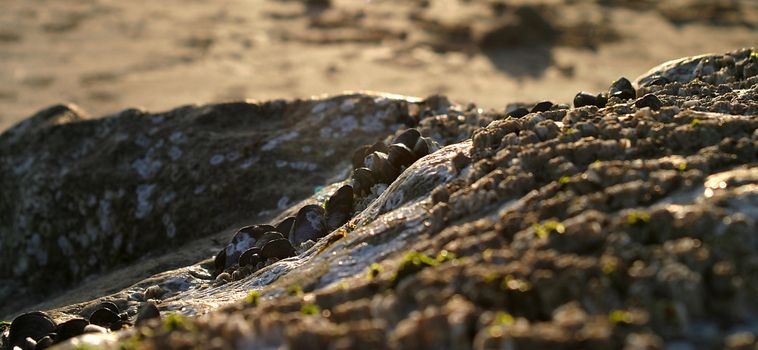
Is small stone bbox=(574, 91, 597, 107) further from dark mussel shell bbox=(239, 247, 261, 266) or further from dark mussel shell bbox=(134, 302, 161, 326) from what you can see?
dark mussel shell bbox=(134, 302, 161, 326)

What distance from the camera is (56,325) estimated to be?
6172 millimetres

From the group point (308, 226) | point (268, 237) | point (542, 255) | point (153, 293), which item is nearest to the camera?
point (542, 255)

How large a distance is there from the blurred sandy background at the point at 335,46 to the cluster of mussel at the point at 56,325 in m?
10.7

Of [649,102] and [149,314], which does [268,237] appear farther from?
[649,102]

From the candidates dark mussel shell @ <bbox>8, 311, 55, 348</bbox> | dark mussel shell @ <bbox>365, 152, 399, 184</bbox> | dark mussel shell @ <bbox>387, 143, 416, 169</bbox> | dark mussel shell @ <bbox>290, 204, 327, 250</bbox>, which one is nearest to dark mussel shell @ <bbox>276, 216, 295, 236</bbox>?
dark mussel shell @ <bbox>290, 204, 327, 250</bbox>

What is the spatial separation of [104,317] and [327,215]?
1774mm

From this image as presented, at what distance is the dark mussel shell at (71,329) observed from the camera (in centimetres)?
562

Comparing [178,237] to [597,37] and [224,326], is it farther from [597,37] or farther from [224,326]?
[597,37]

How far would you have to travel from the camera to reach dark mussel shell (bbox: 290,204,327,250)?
262 inches

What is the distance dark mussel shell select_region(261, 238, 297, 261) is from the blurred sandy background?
32.3ft

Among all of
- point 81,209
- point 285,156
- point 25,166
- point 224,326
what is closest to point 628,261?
point 224,326

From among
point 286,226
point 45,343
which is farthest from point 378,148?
point 45,343

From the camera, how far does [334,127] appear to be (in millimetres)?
9828

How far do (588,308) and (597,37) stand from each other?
55.7ft
